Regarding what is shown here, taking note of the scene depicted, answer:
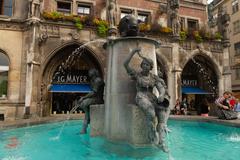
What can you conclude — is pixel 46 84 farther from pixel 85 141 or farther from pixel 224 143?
pixel 224 143

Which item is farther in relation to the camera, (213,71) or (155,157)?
(213,71)

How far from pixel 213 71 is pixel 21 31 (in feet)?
54.7

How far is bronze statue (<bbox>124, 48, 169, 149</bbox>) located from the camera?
14.2 feet

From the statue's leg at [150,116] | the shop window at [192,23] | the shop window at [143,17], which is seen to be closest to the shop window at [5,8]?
the shop window at [143,17]

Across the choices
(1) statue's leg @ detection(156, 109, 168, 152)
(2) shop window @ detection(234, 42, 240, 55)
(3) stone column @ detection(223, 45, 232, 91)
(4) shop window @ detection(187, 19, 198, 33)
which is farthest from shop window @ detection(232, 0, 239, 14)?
(1) statue's leg @ detection(156, 109, 168, 152)

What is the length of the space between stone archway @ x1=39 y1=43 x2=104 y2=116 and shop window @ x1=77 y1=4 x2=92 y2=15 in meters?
3.32

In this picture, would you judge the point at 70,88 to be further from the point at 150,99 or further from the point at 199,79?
the point at 199,79

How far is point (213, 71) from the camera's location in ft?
67.7

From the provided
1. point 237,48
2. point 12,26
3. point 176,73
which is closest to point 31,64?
point 12,26

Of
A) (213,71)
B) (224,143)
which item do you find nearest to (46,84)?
(224,143)

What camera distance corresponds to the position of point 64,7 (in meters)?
17.6

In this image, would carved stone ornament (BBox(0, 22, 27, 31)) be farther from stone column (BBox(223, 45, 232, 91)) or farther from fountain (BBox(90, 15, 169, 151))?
stone column (BBox(223, 45, 232, 91))

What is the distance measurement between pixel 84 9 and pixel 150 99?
50.2ft

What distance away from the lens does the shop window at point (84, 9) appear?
58.7 ft
